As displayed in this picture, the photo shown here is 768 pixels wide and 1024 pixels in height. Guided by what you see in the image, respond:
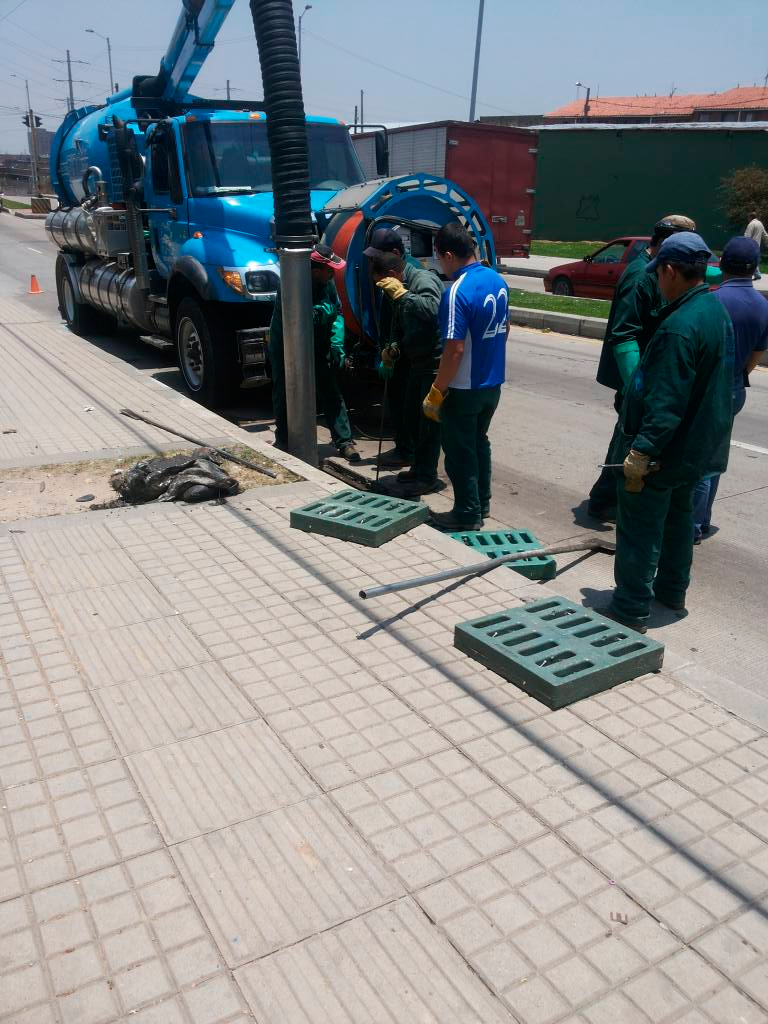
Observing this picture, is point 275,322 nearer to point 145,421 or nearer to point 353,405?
point 145,421

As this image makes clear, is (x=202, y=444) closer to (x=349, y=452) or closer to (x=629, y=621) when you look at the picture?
(x=349, y=452)

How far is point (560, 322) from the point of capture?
1545 centimetres

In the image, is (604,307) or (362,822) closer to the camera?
(362,822)

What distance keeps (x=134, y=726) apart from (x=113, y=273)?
9127 millimetres

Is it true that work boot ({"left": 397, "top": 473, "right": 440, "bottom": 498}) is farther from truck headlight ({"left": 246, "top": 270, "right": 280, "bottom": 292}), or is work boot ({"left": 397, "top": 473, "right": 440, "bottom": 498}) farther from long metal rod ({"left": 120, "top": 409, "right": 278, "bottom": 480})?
truck headlight ({"left": 246, "top": 270, "right": 280, "bottom": 292})

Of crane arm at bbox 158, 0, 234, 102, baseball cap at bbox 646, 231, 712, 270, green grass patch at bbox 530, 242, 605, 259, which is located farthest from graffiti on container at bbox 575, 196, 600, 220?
baseball cap at bbox 646, 231, 712, 270

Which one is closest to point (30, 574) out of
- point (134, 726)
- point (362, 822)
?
point (134, 726)

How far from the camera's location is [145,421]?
7598mm

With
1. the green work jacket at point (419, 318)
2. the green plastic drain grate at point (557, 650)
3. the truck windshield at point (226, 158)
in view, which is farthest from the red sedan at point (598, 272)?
the green plastic drain grate at point (557, 650)

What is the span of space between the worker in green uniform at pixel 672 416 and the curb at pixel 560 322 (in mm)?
10668

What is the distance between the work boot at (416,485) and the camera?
6672 mm

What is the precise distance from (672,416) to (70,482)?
4.26m

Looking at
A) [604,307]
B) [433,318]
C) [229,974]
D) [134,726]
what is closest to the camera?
[229,974]

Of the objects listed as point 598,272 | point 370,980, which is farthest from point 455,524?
point 598,272
